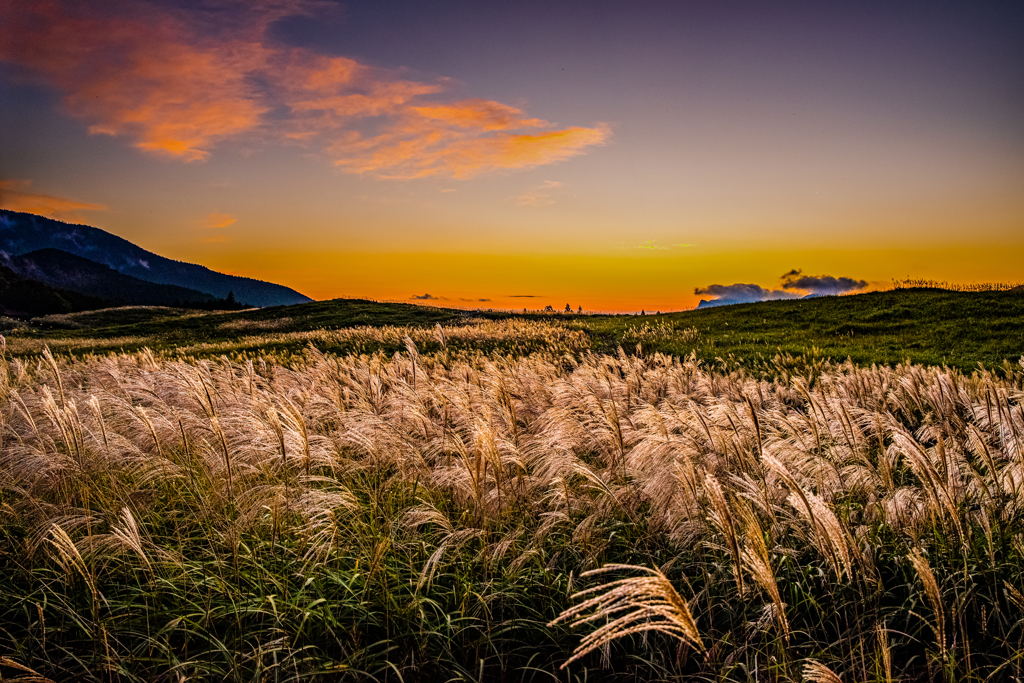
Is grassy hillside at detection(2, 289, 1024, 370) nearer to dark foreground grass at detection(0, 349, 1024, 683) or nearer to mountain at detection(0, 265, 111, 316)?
dark foreground grass at detection(0, 349, 1024, 683)

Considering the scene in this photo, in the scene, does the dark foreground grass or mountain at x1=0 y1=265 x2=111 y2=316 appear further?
mountain at x1=0 y1=265 x2=111 y2=316

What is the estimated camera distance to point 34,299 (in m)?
98.9

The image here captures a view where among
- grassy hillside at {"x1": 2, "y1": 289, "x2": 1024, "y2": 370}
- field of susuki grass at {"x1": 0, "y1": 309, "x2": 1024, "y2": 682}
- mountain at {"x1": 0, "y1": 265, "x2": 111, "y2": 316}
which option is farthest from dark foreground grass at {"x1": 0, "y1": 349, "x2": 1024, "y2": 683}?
mountain at {"x1": 0, "y1": 265, "x2": 111, "y2": 316}

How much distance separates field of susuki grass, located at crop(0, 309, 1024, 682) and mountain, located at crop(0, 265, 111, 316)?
12139cm

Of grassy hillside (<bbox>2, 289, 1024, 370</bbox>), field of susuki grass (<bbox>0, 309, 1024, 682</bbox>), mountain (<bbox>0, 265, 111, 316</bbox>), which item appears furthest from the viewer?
mountain (<bbox>0, 265, 111, 316</bbox>)

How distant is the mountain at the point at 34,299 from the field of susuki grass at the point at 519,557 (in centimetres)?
12139

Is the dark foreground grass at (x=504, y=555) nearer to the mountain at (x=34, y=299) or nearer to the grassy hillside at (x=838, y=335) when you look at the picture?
the grassy hillside at (x=838, y=335)

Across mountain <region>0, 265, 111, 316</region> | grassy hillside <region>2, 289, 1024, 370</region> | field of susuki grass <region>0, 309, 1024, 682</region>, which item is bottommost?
field of susuki grass <region>0, 309, 1024, 682</region>

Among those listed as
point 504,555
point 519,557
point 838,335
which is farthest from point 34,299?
point 519,557

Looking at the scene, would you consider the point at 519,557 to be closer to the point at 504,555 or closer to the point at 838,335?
the point at 504,555

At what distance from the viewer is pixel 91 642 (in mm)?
3160

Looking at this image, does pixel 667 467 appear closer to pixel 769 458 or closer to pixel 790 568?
pixel 790 568

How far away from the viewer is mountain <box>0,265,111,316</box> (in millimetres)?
95562

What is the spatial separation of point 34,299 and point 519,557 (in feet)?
444
